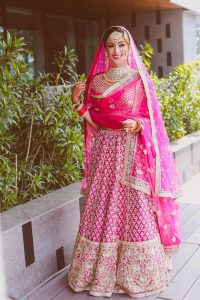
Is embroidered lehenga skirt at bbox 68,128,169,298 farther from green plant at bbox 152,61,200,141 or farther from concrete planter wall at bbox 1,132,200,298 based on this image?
green plant at bbox 152,61,200,141

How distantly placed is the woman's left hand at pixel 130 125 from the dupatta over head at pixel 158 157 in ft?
0.21

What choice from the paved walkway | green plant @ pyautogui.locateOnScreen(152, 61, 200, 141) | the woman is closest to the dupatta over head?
the woman

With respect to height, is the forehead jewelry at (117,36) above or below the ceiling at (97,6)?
below

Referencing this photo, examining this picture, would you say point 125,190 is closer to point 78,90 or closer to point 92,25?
point 78,90

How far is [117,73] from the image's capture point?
2.71 m

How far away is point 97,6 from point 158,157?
15.8ft

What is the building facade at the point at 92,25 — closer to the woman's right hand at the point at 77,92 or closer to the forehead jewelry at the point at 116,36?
the woman's right hand at the point at 77,92

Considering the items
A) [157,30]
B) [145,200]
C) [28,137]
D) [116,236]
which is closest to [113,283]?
[116,236]

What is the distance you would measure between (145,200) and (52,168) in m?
1.13

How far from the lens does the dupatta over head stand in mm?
2709

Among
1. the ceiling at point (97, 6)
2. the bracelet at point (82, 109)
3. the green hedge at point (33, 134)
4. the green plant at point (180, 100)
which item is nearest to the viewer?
the bracelet at point (82, 109)

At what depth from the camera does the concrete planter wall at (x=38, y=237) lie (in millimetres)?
2676

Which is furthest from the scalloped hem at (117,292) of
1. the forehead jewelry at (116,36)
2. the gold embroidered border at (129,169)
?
the forehead jewelry at (116,36)

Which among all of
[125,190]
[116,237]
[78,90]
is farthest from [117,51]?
[116,237]
